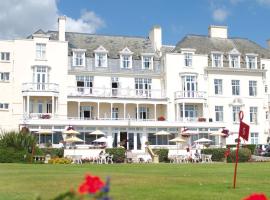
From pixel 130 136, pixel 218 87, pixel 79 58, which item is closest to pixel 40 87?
pixel 79 58

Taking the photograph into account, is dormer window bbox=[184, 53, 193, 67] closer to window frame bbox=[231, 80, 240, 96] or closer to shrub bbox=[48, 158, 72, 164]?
window frame bbox=[231, 80, 240, 96]

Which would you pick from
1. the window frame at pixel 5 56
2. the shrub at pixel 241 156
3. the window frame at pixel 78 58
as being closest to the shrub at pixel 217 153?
the shrub at pixel 241 156

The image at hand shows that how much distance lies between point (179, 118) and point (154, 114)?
3.36 meters

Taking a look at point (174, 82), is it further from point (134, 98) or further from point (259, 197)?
point (259, 197)

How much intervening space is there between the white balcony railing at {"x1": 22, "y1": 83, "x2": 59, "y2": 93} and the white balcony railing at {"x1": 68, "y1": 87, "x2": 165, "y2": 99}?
6.78ft

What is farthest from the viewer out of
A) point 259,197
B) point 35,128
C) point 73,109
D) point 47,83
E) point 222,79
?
point 222,79

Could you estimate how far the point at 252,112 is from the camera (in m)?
63.0

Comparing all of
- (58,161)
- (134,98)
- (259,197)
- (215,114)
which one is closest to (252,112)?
(215,114)

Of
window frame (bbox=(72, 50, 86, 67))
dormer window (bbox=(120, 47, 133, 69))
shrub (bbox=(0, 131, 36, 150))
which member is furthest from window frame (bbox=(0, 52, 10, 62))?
shrub (bbox=(0, 131, 36, 150))

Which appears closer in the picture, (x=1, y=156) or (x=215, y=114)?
(x=1, y=156)

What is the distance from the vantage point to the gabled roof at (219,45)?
212ft

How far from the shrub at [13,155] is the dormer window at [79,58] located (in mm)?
24787

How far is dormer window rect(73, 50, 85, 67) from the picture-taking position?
59.3 meters

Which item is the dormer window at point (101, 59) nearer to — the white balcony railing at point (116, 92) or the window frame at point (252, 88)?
the white balcony railing at point (116, 92)
